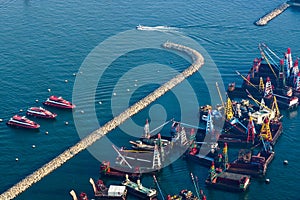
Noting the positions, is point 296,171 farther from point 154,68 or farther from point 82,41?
point 82,41

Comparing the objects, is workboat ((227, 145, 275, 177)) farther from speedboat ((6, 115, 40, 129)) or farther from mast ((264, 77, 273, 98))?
speedboat ((6, 115, 40, 129))

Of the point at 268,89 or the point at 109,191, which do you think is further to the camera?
the point at 268,89

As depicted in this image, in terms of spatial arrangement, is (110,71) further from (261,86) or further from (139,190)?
(139,190)

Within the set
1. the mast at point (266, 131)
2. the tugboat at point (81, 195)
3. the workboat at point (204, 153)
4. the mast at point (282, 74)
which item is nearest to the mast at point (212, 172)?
the workboat at point (204, 153)

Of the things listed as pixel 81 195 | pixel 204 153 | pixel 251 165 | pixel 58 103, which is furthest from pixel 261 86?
pixel 81 195

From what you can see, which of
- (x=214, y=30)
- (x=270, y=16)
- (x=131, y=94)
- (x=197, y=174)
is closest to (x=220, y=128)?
(x=197, y=174)

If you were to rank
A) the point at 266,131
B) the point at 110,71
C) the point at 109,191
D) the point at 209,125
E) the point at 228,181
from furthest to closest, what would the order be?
the point at 110,71
the point at 209,125
the point at 266,131
the point at 228,181
the point at 109,191

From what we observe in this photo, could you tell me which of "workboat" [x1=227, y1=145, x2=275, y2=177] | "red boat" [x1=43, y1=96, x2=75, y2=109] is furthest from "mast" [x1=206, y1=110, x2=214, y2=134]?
"red boat" [x1=43, y1=96, x2=75, y2=109]
